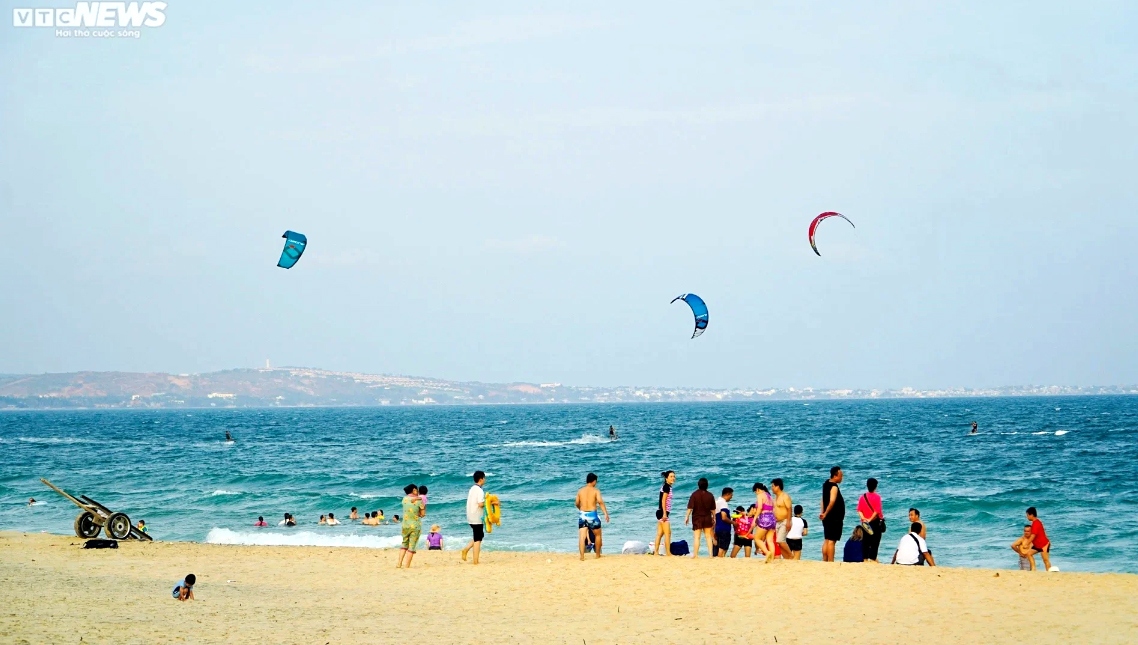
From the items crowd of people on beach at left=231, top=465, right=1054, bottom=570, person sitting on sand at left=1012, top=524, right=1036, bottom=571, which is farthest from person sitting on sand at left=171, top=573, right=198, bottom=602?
person sitting on sand at left=1012, top=524, right=1036, bottom=571

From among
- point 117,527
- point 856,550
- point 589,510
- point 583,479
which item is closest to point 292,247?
point 117,527

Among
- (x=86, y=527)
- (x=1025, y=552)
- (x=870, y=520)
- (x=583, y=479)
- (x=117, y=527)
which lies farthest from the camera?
(x=583, y=479)

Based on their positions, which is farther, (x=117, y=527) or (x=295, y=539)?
(x=295, y=539)

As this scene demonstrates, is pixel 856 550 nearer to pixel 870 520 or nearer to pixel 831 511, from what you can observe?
pixel 870 520

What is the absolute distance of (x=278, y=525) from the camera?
27.3 meters

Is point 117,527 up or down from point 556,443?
up

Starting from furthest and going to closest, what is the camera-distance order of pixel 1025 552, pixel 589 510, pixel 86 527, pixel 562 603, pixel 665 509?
pixel 86 527, pixel 665 509, pixel 589 510, pixel 1025 552, pixel 562 603

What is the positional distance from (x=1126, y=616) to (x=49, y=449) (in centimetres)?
6797

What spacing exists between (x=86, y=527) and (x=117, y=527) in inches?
26.3

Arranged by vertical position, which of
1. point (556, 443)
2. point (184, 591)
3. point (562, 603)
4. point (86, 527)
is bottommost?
point (556, 443)

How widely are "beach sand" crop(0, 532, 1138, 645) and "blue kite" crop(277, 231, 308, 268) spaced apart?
621 centimetres

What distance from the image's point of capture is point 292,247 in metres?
21.3

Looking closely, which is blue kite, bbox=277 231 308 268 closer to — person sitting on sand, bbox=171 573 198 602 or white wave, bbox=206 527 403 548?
white wave, bbox=206 527 403 548

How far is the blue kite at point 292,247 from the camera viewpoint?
2072 cm
